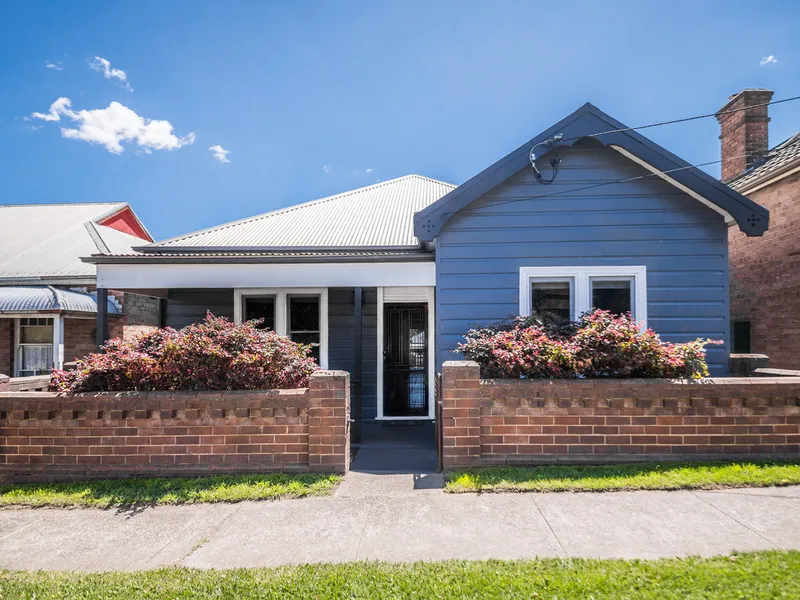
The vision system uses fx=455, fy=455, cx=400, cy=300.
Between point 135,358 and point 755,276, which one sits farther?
point 755,276

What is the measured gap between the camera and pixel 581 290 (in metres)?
6.80

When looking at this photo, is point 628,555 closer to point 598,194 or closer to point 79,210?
point 598,194

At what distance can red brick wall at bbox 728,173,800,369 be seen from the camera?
7750 mm

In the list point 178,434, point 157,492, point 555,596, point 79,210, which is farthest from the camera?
point 79,210

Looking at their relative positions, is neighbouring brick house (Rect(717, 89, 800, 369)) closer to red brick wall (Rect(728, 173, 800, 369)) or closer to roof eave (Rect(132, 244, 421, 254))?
red brick wall (Rect(728, 173, 800, 369))

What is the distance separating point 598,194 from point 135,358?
6630 millimetres

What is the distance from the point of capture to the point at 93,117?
26.8 m

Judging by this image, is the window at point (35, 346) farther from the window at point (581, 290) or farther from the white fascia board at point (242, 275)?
the window at point (581, 290)

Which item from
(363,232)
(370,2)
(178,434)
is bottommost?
(178,434)

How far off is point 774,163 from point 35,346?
1633 cm

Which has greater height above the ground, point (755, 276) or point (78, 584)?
point (755, 276)

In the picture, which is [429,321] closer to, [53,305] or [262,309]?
[262,309]

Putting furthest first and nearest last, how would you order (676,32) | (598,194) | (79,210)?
(79,210), (676,32), (598,194)

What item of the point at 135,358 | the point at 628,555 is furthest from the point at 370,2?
the point at 628,555
